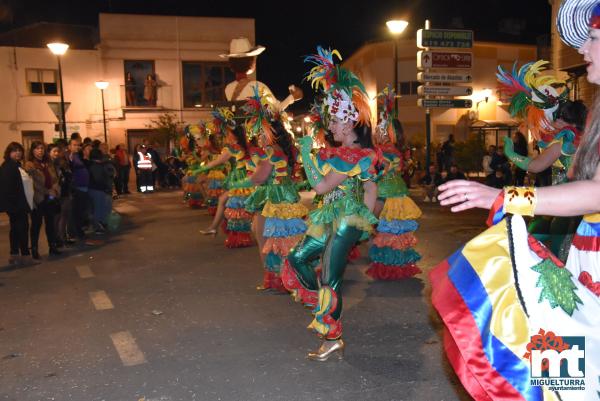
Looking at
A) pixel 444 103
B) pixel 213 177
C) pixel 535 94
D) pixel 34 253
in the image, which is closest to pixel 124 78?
pixel 213 177

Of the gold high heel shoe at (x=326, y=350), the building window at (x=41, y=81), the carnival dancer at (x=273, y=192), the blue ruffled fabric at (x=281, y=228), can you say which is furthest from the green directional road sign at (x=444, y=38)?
the building window at (x=41, y=81)

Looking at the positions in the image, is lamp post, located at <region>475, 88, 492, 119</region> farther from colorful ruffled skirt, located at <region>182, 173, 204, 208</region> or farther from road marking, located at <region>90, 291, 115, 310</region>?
road marking, located at <region>90, 291, 115, 310</region>

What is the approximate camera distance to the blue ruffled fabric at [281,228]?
6.17m

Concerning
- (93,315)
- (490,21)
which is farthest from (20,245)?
(490,21)

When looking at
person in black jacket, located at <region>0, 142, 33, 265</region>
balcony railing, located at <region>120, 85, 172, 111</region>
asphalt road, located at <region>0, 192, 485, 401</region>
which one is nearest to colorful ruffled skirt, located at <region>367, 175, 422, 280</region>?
asphalt road, located at <region>0, 192, 485, 401</region>

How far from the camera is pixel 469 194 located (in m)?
2.24

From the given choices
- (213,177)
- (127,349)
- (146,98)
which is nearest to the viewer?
(127,349)

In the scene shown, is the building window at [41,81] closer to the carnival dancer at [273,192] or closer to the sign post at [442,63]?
the sign post at [442,63]

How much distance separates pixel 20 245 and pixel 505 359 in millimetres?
8067

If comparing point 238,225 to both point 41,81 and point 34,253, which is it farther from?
point 41,81

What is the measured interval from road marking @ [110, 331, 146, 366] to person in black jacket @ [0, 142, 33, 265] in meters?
3.78

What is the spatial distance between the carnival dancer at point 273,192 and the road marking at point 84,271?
106 inches

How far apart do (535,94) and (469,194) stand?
3.96 m

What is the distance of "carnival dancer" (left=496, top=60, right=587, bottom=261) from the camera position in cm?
509
